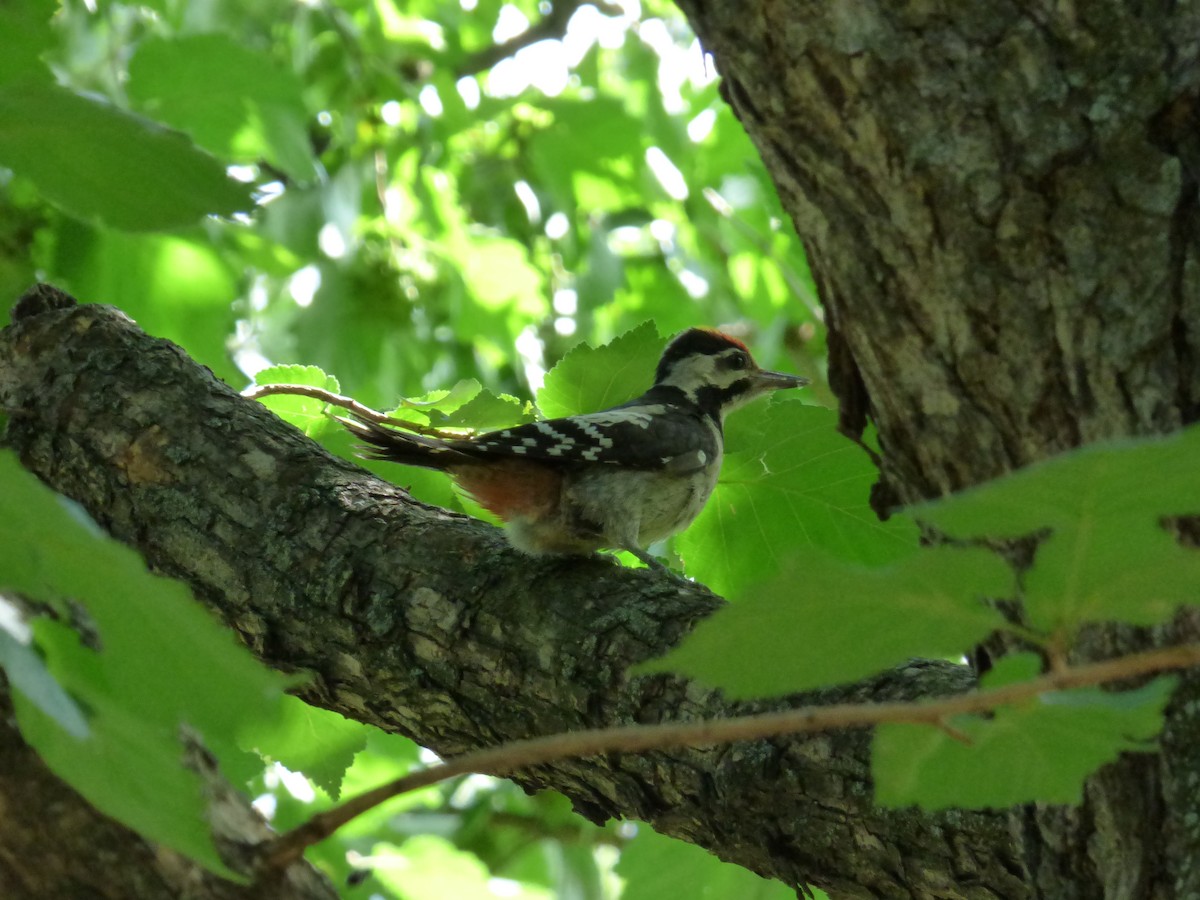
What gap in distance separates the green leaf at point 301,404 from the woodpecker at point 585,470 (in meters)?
0.11

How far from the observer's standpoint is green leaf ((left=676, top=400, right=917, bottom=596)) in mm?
2418

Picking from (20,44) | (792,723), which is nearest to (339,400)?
(20,44)

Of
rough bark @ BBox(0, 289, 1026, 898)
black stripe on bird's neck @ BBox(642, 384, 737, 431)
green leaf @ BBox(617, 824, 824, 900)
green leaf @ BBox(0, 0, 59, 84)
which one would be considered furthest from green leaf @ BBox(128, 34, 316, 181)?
green leaf @ BBox(617, 824, 824, 900)

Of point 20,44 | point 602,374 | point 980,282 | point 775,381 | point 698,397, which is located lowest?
point 980,282

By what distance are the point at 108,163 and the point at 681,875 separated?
72.3 inches

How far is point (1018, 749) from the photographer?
78 cm

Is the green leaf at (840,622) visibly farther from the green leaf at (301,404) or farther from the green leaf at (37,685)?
the green leaf at (301,404)

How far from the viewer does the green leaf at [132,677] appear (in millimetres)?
735

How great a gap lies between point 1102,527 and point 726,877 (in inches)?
75.9

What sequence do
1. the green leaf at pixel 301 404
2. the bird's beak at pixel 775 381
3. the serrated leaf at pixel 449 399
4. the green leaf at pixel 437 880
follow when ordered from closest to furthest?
the serrated leaf at pixel 449 399
the green leaf at pixel 301 404
the green leaf at pixel 437 880
the bird's beak at pixel 775 381

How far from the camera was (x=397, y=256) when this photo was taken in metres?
4.93

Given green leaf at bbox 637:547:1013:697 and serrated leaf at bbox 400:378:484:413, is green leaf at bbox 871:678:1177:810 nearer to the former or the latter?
green leaf at bbox 637:547:1013:697

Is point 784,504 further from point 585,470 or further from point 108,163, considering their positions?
point 108,163

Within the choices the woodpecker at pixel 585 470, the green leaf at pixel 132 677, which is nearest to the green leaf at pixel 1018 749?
the green leaf at pixel 132 677
